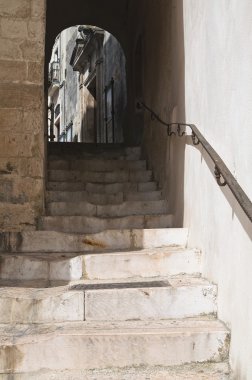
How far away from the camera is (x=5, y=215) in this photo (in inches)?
154

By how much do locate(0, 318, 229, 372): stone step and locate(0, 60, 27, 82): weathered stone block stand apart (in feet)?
7.46

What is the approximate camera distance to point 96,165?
5.75 meters

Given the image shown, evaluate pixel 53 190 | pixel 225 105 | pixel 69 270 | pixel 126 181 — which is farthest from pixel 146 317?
pixel 126 181

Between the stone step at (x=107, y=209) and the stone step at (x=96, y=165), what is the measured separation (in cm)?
124

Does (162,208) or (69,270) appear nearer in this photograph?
(69,270)

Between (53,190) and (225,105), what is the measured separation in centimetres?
272

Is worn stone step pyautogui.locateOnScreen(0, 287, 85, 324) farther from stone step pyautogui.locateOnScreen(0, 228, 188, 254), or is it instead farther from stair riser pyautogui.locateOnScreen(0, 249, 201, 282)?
stone step pyautogui.locateOnScreen(0, 228, 188, 254)

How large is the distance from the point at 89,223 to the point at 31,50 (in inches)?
59.3

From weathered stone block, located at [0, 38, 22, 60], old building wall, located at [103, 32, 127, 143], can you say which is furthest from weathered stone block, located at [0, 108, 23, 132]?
old building wall, located at [103, 32, 127, 143]

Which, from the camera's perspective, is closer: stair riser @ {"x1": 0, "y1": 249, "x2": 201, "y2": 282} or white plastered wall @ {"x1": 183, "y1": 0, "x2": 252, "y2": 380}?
white plastered wall @ {"x1": 183, "y1": 0, "x2": 252, "y2": 380}

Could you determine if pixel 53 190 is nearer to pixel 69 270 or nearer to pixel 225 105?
pixel 69 270

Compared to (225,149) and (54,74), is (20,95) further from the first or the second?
(54,74)

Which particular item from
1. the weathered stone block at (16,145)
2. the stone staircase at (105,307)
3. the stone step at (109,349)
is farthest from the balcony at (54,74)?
the stone step at (109,349)

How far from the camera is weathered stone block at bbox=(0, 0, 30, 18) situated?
→ 3939 millimetres
